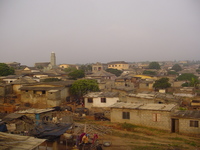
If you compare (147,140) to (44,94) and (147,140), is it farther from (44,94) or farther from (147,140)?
(44,94)

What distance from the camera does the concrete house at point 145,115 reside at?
1786cm

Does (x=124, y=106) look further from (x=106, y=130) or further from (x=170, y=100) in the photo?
(x=170, y=100)

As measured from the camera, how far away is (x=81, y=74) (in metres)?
51.9

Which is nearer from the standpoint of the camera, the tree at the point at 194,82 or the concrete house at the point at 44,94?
the concrete house at the point at 44,94

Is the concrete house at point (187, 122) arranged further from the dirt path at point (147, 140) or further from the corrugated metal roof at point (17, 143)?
the corrugated metal roof at point (17, 143)

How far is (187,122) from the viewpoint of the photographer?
55.1ft

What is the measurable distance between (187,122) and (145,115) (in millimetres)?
3614

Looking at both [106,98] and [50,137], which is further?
[106,98]

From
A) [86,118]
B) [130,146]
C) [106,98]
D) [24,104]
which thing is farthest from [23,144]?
[24,104]

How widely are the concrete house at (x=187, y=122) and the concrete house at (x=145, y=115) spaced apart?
0.63 metres

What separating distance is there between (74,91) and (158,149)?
65.3ft

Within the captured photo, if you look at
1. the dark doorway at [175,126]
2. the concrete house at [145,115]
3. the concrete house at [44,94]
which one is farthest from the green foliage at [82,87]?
the dark doorway at [175,126]

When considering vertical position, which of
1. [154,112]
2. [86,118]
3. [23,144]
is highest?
[23,144]

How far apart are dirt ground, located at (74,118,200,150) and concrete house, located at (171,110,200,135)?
0.55 m
